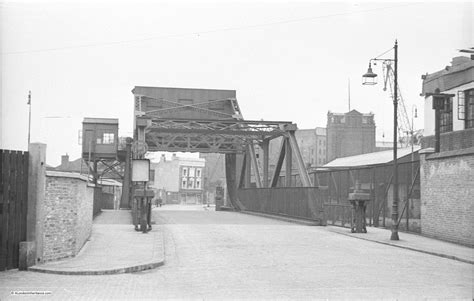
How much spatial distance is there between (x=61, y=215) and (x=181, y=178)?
103 meters

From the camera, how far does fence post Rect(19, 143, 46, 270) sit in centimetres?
1182

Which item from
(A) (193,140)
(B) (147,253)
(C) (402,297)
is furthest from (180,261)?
(A) (193,140)

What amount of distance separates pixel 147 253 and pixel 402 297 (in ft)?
23.6

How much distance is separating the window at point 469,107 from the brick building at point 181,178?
277 ft

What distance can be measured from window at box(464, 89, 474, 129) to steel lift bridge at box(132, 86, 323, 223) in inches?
345

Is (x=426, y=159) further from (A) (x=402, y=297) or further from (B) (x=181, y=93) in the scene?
(B) (x=181, y=93)

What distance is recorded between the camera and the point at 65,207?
1288 centimetres

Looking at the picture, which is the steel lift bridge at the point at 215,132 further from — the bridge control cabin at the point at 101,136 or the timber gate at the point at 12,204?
the timber gate at the point at 12,204

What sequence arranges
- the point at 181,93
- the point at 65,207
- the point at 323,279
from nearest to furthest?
the point at 323,279, the point at 65,207, the point at 181,93

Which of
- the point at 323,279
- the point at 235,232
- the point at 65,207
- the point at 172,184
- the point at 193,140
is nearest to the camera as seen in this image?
the point at 323,279

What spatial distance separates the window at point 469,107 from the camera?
3066 centimetres

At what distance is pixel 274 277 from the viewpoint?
449 inches

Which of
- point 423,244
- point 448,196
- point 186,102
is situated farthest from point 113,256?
point 186,102

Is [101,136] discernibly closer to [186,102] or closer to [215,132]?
[186,102]
